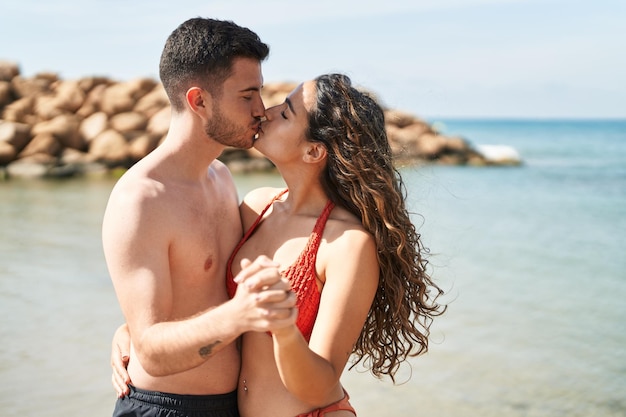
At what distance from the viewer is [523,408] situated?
6504 millimetres

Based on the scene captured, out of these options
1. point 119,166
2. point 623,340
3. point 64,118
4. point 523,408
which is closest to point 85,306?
point 523,408

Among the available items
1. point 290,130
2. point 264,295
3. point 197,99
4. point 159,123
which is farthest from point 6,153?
point 264,295

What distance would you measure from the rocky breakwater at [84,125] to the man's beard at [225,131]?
14945mm

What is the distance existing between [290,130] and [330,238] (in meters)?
0.47

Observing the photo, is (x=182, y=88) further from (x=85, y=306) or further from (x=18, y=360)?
(x=85, y=306)

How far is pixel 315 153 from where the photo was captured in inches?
121

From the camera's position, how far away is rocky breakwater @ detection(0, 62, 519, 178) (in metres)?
19.8

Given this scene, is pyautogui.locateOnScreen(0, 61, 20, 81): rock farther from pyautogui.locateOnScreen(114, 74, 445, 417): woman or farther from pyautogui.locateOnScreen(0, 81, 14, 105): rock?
pyautogui.locateOnScreen(114, 74, 445, 417): woman

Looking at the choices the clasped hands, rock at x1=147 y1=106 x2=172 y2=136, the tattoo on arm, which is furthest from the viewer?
rock at x1=147 y1=106 x2=172 y2=136

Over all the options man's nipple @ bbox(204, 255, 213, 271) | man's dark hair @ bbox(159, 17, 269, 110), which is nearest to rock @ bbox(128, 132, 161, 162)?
man's dark hair @ bbox(159, 17, 269, 110)

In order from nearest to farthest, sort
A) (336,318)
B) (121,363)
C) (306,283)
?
(336,318) < (306,283) < (121,363)

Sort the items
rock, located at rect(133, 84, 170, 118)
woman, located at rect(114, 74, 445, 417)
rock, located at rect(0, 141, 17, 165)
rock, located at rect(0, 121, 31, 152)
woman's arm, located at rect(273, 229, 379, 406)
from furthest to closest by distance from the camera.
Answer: rock, located at rect(133, 84, 170, 118), rock, located at rect(0, 121, 31, 152), rock, located at rect(0, 141, 17, 165), woman, located at rect(114, 74, 445, 417), woman's arm, located at rect(273, 229, 379, 406)

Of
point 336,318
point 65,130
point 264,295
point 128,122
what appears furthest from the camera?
point 128,122

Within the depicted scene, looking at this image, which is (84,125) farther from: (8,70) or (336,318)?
(336,318)
